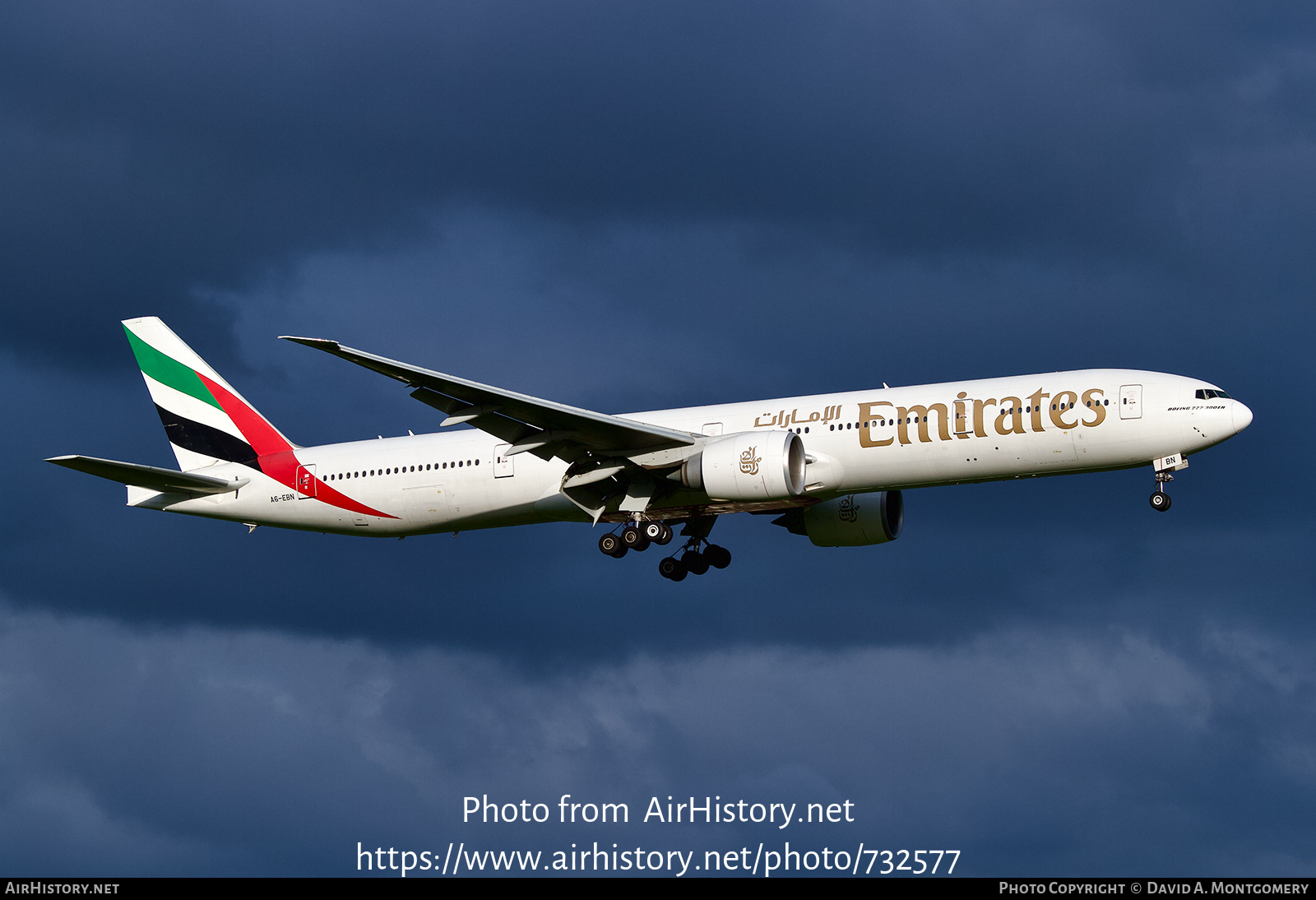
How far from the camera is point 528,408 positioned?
143 ft

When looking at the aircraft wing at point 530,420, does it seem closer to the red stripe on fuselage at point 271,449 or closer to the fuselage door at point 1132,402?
the red stripe on fuselage at point 271,449

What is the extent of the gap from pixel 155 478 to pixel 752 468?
20190 mm

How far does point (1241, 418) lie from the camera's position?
1674 inches

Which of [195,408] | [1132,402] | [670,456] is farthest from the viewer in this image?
[195,408]

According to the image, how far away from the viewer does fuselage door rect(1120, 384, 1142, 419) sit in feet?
140

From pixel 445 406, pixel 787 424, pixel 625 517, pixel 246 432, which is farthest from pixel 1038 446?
pixel 246 432

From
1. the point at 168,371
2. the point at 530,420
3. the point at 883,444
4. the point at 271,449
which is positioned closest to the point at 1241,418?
the point at 883,444

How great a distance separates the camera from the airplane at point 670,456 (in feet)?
140

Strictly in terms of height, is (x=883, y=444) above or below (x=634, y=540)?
above

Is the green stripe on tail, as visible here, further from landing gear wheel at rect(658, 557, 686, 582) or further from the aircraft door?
landing gear wheel at rect(658, 557, 686, 582)

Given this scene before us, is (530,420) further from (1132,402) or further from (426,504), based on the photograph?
(1132,402)

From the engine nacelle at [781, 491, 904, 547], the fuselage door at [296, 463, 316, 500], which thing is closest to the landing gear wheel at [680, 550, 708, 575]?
the engine nacelle at [781, 491, 904, 547]

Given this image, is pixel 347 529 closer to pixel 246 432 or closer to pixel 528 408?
pixel 246 432

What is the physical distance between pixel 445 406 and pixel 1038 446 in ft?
54.7
